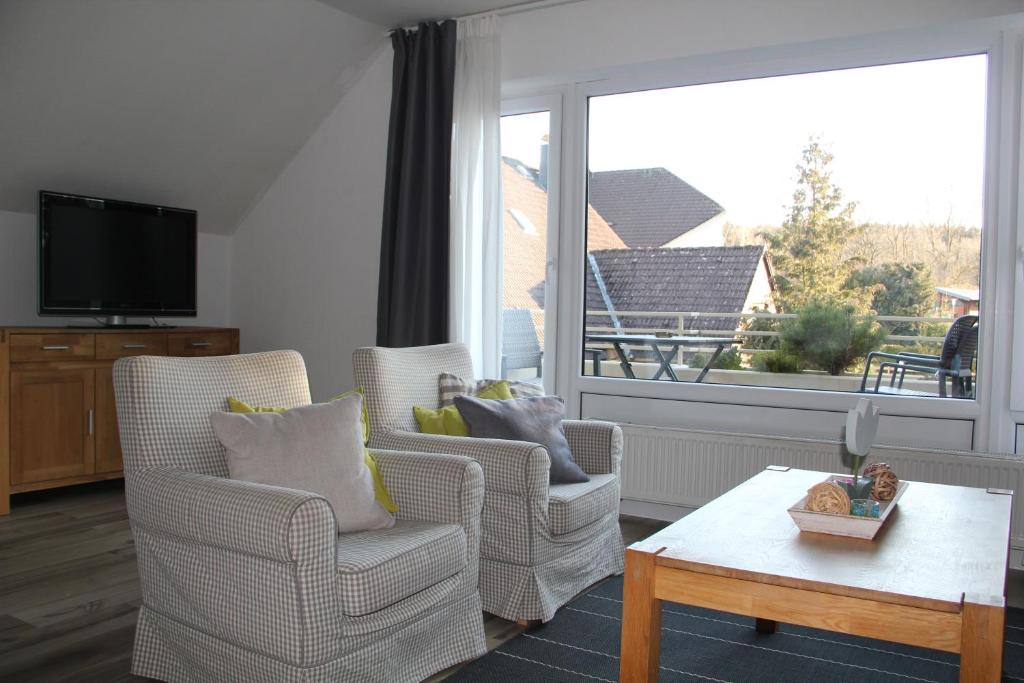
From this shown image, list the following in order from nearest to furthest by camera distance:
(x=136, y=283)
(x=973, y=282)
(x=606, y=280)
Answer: (x=973, y=282) → (x=606, y=280) → (x=136, y=283)

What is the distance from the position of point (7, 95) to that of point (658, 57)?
3027 millimetres

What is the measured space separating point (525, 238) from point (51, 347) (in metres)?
2.45

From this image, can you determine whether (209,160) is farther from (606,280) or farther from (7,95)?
(606,280)

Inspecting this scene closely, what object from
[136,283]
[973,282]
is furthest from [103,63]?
[973,282]

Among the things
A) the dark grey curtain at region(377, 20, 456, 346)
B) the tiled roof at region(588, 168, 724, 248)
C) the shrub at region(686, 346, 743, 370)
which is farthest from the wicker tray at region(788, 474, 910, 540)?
the dark grey curtain at region(377, 20, 456, 346)

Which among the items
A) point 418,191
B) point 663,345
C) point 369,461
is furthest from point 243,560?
point 418,191

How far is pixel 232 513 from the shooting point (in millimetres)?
2066

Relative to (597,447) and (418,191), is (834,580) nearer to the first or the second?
(597,447)

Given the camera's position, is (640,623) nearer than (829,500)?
Yes

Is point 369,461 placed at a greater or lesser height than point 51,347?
lesser

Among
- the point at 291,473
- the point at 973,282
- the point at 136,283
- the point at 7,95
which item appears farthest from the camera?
the point at 136,283

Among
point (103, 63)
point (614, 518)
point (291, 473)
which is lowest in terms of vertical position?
point (614, 518)

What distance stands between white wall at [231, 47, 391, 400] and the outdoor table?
1.49 m

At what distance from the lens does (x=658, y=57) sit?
13.2 ft
